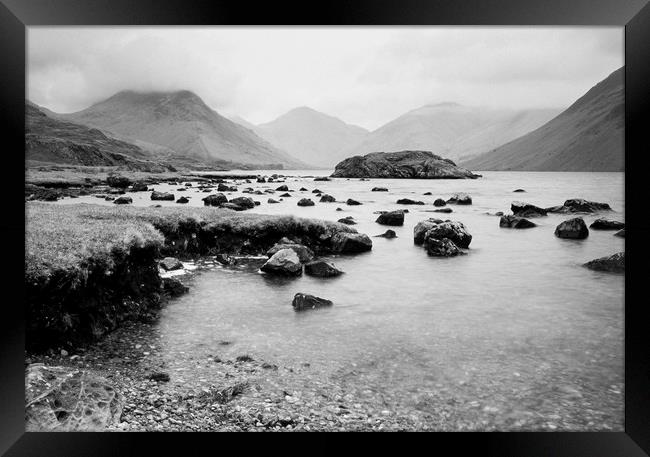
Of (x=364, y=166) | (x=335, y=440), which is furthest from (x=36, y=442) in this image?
(x=364, y=166)

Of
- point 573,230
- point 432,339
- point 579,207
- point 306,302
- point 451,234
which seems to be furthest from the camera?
point 579,207

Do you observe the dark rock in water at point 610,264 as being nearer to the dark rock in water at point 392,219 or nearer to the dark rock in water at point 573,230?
the dark rock in water at point 573,230

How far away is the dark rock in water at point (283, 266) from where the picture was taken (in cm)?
1515

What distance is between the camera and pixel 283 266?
49.8ft

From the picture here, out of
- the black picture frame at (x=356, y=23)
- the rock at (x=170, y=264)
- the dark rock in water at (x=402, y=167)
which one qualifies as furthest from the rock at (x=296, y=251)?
the dark rock in water at (x=402, y=167)

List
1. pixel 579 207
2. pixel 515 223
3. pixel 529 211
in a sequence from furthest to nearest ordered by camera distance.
→ pixel 579 207 → pixel 529 211 → pixel 515 223

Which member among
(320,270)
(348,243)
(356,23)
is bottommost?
(320,270)

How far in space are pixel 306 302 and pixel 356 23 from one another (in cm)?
738

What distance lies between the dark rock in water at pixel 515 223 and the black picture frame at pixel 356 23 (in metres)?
25.9

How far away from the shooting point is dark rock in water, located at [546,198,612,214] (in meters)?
38.4

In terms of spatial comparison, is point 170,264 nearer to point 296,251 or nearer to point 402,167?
point 296,251

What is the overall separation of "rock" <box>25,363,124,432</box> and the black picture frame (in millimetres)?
140

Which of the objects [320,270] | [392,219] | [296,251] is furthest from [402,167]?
[320,270]

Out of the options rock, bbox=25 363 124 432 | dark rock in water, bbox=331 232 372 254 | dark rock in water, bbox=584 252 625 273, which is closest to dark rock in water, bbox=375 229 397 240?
dark rock in water, bbox=331 232 372 254
